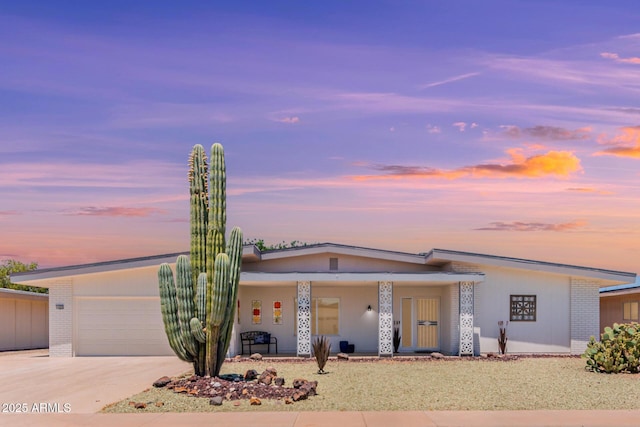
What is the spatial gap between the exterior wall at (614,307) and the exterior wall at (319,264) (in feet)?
40.7

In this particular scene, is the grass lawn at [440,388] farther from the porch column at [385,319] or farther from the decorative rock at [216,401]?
the porch column at [385,319]

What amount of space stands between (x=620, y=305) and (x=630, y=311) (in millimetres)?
1412

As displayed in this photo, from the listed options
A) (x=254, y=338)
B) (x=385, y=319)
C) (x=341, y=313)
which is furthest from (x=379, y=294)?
(x=254, y=338)

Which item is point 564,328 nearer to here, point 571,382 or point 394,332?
point 394,332

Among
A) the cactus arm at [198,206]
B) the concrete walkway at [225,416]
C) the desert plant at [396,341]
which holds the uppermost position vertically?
the cactus arm at [198,206]

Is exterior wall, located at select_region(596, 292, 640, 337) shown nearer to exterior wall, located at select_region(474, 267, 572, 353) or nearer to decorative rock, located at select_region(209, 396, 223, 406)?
exterior wall, located at select_region(474, 267, 572, 353)

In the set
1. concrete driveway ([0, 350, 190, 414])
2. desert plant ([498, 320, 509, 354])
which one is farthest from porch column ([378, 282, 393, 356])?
concrete driveway ([0, 350, 190, 414])

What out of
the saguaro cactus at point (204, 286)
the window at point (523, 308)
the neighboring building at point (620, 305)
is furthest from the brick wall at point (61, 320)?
the neighboring building at point (620, 305)

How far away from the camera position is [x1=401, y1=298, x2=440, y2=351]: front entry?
30938 millimetres

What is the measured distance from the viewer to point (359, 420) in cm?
1416

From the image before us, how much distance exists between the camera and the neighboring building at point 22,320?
35562 millimetres

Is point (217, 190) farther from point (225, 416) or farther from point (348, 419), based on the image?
point (348, 419)

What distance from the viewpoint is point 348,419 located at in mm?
14242

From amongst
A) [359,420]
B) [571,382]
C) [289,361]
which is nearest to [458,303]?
[289,361]
